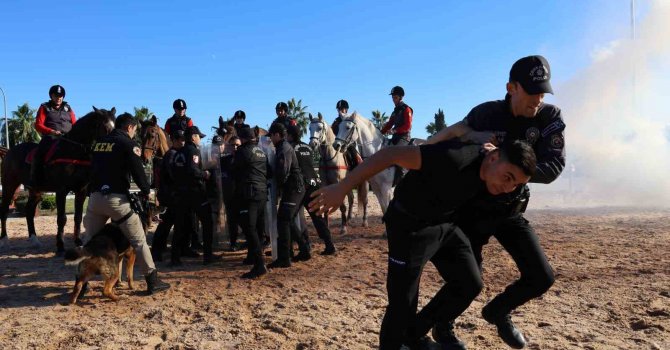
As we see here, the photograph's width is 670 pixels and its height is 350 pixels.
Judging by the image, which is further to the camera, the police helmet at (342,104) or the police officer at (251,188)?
the police helmet at (342,104)

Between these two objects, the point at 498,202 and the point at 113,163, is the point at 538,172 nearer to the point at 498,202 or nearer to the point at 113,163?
the point at 498,202

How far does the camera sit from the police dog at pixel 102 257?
5414 millimetres

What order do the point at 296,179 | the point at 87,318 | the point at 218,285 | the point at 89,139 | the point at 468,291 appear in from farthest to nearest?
the point at 89,139 < the point at 296,179 < the point at 218,285 < the point at 87,318 < the point at 468,291

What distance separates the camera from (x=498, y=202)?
351cm

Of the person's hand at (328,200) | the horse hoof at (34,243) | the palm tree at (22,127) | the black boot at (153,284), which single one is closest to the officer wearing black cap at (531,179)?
the person's hand at (328,200)

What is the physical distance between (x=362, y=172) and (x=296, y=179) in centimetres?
466

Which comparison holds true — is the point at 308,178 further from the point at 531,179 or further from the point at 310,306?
the point at 531,179

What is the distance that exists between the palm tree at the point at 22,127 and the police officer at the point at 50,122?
54.6 m

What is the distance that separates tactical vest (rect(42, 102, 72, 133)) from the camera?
31.0 ft

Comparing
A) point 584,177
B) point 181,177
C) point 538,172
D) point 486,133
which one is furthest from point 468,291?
point 584,177

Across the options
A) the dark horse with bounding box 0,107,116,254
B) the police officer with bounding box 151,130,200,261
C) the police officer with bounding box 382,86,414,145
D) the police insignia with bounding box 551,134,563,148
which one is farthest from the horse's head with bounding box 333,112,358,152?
the police insignia with bounding box 551,134,563,148

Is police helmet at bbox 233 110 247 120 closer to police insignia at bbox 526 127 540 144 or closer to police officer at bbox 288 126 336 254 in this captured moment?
police officer at bbox 288 126 336 254

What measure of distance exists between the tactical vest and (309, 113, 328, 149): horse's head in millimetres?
5178

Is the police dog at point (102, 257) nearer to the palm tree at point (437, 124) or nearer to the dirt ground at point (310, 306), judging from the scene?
the dirt ground at point (310, 306)
